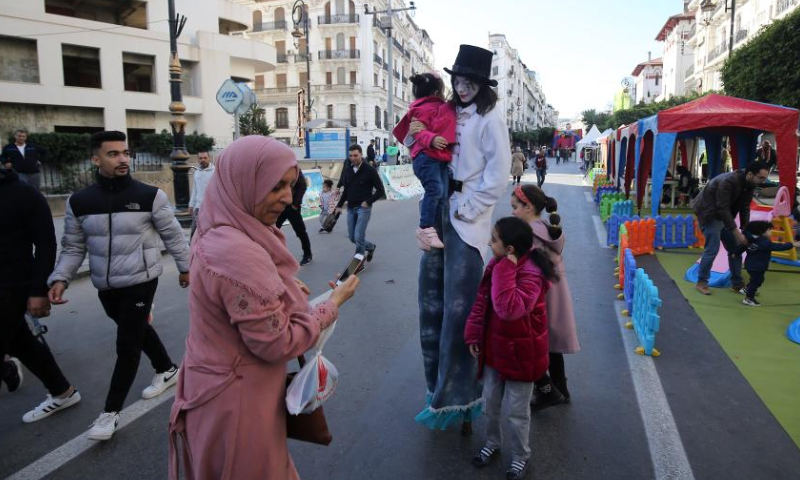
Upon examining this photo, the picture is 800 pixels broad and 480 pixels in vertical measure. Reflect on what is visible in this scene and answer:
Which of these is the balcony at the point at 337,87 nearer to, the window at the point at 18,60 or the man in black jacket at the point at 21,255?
the window at the point at 18,60

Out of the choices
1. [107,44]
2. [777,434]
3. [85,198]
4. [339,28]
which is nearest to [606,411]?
[777,434]

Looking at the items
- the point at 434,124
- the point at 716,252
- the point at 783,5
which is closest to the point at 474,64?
the point at 434,124

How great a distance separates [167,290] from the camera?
7133 millimetres

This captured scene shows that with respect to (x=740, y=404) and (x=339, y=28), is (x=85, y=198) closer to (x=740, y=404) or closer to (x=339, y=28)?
(x=740, y=404)

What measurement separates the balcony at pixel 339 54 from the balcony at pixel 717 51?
1299 inches

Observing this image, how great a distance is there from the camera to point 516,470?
114 inches

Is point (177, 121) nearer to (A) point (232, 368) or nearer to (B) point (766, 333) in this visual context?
(B) point (766, 333)

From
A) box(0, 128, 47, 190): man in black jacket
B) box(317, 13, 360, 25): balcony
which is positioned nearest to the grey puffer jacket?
box(0, 128, 47, 190): man in black jacket

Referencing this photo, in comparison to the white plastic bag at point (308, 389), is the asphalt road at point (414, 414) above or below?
below

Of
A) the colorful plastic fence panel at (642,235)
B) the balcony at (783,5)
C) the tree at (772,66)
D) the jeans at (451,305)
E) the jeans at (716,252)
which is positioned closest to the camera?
the jeans at (451,305)

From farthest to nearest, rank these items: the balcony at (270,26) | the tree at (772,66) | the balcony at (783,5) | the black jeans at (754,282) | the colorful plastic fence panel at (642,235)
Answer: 1. the balcony at (270,26)
2. the balcony at (783,5)
3. the tree at (772,66)
4. the colorful plastic fence panel at (642,235)
5. the black jeans at (754,282)

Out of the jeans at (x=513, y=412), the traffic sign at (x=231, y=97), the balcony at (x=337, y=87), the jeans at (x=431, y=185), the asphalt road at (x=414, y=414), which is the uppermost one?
the balcony at (x=337, y=87)

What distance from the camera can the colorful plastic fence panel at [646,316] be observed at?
15.1 ft

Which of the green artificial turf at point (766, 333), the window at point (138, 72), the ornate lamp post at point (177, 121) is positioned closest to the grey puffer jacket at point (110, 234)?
the green artificial turf at point (766, 333)
